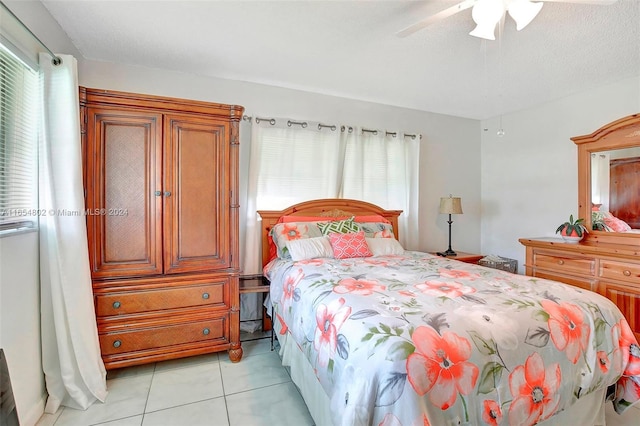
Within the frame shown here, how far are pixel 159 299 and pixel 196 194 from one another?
809mm

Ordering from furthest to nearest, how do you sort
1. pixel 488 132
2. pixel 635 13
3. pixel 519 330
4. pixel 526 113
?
pixel 488 132
pixel 526 113
pixel 635 13
pixel 519 330

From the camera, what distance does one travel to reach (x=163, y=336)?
2.19 meters

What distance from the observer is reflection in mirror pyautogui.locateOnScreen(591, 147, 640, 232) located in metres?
2.70

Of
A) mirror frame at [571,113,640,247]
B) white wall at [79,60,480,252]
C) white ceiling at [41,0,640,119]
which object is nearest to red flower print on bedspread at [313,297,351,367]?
white ceiling at [41,0,640,119]

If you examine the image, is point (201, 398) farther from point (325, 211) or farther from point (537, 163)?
point (537, 163)

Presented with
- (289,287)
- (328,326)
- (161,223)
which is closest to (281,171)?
(161,223)

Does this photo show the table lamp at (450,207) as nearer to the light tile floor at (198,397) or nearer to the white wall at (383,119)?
the white wall at (383,119)

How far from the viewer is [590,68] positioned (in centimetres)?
265

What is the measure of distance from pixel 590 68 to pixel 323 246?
283cm

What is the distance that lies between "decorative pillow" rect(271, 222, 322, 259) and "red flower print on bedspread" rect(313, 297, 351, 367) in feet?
3.90

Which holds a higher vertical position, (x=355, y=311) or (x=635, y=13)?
(x=635, y=13)

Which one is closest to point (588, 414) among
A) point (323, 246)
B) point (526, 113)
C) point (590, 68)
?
point (323, 246)

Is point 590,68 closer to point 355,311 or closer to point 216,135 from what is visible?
point 355,311

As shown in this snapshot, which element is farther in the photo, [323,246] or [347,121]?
[347,121]
